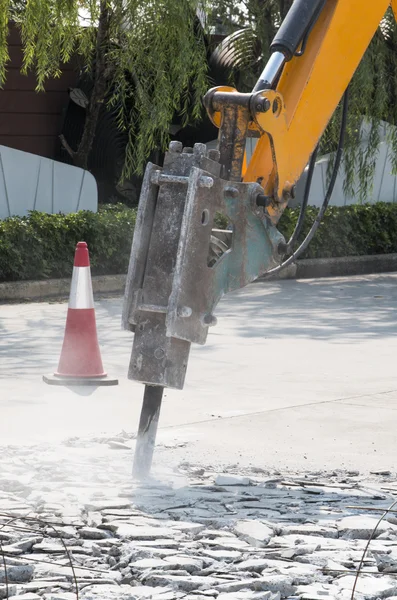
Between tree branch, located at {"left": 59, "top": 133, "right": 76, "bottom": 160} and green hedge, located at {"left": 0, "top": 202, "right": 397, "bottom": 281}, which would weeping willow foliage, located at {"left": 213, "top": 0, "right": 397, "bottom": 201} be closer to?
green hedge, located at {"left": 0, "top": 202, "right": 397, "bottom": 281}

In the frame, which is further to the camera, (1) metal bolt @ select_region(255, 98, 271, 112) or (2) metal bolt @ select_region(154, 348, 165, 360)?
(1) metal bolt @ select_region(255, 98, 271, 112)

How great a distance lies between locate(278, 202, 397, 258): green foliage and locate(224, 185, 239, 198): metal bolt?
31.0ft

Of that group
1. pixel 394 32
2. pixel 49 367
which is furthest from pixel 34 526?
pixel 394 32

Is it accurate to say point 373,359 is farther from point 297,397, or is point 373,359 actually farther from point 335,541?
point 335,541

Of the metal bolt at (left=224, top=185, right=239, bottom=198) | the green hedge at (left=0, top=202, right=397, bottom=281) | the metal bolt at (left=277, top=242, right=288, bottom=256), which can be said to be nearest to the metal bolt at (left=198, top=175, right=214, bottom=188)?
the metal bolt at (left=224, top=185, right=239, bottom=198)

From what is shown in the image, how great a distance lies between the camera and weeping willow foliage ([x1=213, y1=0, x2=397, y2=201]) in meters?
14.3

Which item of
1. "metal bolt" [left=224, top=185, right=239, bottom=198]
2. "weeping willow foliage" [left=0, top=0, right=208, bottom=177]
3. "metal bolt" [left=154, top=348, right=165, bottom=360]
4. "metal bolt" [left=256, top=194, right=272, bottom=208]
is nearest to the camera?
"metal bolt" [left=154, top=348, right=165, bottom=360]

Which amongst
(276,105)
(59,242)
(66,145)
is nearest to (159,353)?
(276,105)

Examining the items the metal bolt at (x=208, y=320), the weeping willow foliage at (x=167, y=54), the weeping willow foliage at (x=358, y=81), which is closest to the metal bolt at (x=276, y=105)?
the metal bolt at (x=208, y=320)

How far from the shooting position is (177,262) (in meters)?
4.85

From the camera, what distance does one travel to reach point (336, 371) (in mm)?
8273

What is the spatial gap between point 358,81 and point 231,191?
366 inches

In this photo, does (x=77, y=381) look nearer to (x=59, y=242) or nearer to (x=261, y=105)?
A: (x=261, y=105)

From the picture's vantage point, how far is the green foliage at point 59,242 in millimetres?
12172
